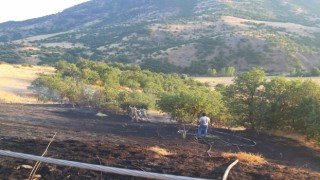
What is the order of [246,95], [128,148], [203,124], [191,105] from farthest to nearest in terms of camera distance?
[191,105]
[246,95]
[203,124]
[128,148]

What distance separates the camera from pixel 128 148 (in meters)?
13.6

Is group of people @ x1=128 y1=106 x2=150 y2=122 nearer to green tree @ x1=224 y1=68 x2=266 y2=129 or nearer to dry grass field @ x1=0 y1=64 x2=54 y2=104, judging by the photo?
green tree @ x1=224 y1=68 x2=266 y2=129

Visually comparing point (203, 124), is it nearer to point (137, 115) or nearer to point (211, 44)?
point (137, 115)

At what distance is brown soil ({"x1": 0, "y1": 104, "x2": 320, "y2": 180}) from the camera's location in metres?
10.7

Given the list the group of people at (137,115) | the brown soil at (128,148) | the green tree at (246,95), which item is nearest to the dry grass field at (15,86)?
the brown soil at (128,148)

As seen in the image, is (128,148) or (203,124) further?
Answer: (203,124)

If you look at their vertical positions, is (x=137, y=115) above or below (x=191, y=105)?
below

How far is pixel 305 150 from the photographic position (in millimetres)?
18719

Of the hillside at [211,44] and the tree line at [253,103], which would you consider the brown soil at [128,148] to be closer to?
the tree line at [253,103]

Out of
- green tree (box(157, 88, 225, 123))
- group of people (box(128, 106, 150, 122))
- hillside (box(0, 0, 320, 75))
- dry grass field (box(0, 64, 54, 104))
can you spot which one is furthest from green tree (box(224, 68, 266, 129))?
hillside (box(0, 0, 320, 75))

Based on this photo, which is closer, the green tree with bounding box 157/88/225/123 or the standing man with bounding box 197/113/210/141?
the standing man with bounding box 197/113/210/141

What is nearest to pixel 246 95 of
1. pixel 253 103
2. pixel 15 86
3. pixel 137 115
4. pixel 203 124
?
pixel 253 103

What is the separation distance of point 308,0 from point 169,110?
174335 millimetres

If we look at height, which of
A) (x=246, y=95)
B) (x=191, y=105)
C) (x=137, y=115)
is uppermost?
(x=246, y=95)
